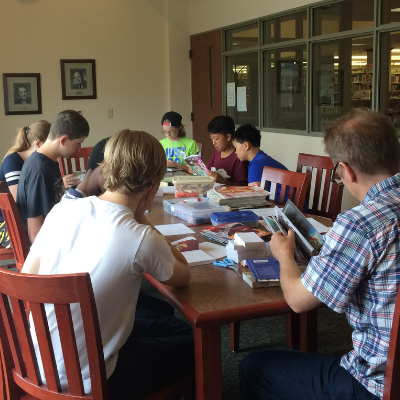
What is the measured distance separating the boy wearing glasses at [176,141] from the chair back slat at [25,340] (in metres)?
3.29

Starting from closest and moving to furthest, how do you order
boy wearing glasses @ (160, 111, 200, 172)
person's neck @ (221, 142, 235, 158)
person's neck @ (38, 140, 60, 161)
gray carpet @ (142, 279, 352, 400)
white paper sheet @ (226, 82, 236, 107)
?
gray carpet @ (142, 279, 352, 400), person's neck @ (38, 140, 60, 161), person's neck @ (221, 142, 235, 158), boy wearing glasses @ (160, 111, 200, 172), white paper sheet @ (226, 82, 236, 107)

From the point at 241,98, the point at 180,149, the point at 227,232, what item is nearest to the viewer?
the point at 227,232

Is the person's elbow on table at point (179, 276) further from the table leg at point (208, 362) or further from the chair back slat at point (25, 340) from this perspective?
the chair back slat at point (25, 340)

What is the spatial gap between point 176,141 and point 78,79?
2614mm

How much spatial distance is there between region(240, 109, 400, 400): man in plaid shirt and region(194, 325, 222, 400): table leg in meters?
0.15

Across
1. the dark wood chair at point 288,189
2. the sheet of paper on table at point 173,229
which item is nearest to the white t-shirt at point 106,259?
the sheet of paper on table at point 173,229

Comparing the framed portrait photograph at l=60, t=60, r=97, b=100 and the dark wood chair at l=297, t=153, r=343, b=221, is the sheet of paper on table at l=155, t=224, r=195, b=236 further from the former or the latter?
the framed portrait photograph at l=60, t=60, r=97, b=100

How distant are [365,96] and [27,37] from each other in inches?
166

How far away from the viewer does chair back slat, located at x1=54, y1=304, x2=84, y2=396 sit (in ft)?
3.75

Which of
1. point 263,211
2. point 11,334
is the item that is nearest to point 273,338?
point 263,211

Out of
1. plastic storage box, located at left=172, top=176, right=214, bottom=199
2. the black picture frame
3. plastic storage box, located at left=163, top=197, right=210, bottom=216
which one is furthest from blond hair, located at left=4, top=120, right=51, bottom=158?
the black picture frame

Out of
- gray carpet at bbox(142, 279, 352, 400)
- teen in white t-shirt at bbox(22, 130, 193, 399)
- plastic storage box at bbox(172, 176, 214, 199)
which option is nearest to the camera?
teen in white t-shirt at bbox(22, 130, 193, 399)

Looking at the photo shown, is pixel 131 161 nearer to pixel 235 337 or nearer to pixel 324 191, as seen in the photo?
pixel 235 337

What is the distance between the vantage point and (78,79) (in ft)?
21.5
